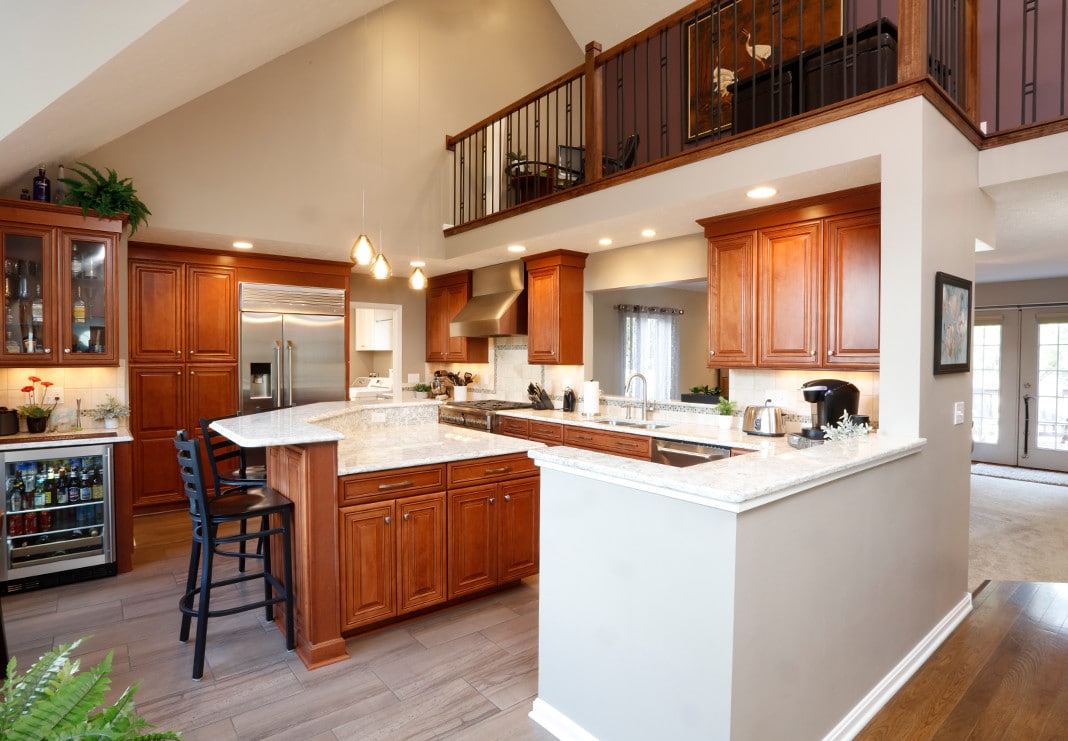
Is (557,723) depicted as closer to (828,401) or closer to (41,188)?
(828,401)

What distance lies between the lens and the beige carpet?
3.87 m

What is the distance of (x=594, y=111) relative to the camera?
Result: 4.31 m

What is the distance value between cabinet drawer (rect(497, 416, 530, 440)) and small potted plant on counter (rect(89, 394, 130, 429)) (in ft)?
10.00

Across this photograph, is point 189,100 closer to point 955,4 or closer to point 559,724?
point 559,724

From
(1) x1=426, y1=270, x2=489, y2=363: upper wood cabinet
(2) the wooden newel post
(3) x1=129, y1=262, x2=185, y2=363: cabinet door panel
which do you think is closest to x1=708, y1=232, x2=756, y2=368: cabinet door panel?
(2) the wooden newel post

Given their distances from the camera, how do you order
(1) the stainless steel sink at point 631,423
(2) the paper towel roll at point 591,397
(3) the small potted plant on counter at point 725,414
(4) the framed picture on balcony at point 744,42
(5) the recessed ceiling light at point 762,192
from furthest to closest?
(2) the paper towel roll at point 591,397, (4) the framed picture on balcony at point 744,42, (1) the stainless steel sink at point 631,423, (3) the small potted plant on counter at point 725,414, (5) the recessed ceiling light at point 762,192

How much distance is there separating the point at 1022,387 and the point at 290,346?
8.90 meters

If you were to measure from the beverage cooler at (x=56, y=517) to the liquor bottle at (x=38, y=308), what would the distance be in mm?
889

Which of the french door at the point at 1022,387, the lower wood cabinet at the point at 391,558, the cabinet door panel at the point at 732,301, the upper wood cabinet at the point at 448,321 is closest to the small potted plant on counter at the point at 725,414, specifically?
the cabinet door panel at the point at 732,301

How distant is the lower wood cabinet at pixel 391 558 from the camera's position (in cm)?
278

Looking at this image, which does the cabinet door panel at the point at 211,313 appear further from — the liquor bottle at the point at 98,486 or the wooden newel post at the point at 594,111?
the wooden newel post at the point at 594,111

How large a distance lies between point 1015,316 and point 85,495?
9.94m

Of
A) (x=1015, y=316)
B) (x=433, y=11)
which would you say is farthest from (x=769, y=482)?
(x=1015, y=316)

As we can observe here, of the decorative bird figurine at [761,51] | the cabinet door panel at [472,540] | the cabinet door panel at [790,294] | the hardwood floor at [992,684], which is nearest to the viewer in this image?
the hardwood floor at [992,684]
